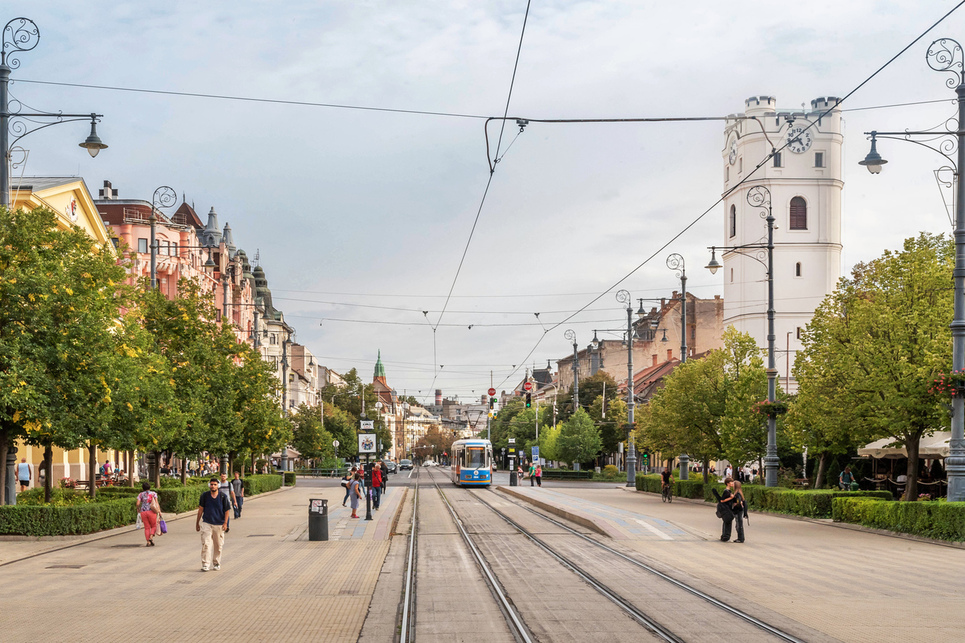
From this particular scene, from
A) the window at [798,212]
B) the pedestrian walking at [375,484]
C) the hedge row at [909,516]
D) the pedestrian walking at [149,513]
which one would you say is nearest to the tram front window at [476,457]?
the pedestrian walking at [375,484]

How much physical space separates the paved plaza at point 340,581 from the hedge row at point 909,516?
1.50 feet

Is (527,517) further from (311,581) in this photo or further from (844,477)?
(311,581)

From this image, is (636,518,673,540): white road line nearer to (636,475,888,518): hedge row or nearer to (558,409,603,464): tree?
(636,475,888,518): hedge row

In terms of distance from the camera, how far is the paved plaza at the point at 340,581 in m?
12.2

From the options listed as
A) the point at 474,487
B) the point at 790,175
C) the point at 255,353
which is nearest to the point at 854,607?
the point at 255,353

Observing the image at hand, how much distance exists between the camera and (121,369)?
2545cm

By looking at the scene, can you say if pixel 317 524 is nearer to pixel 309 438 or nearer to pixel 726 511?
pixel 726 511

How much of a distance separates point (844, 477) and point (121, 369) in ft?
82.7

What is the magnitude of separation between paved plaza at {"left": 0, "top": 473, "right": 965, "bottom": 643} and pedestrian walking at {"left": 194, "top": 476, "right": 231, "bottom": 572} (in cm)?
40

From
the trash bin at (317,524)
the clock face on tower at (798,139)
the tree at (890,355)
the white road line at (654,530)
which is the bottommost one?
the white road line at (654,530)

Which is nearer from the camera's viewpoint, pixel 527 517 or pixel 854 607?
pixel 854 607

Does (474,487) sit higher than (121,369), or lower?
lower

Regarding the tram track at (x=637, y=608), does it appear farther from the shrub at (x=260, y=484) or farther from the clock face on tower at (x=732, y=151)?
the clock face on tower at (x=732, y=151)

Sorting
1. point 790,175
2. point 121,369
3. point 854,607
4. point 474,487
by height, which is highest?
point 790,175
